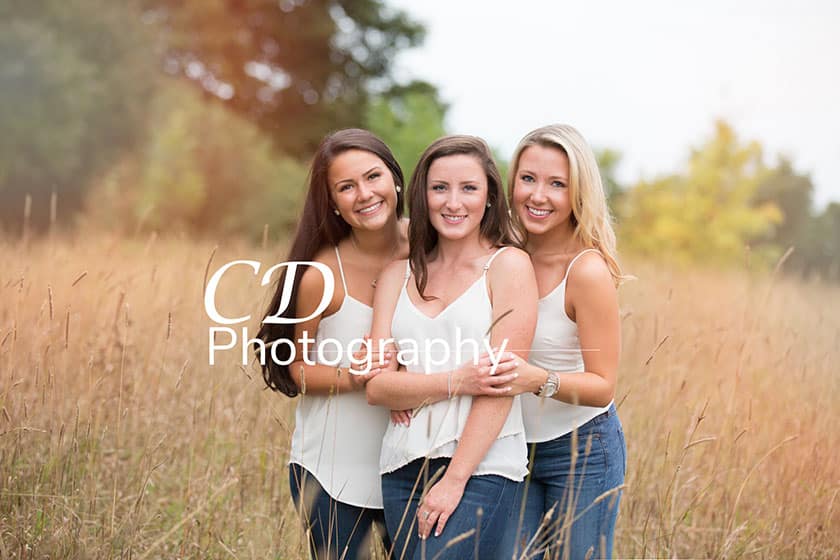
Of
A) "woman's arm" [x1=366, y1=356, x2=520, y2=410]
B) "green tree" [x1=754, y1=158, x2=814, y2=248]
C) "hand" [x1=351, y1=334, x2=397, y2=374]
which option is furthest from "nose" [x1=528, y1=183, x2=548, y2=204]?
"green tree" [x1=754, y1=158, x2=814, y2=248]

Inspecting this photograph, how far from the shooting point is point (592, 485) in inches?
99.3

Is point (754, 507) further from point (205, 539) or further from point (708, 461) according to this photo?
point (205, 539)

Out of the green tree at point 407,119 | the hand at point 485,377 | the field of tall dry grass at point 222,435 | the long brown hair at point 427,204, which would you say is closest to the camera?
the hand at point 485,377

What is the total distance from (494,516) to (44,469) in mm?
1730

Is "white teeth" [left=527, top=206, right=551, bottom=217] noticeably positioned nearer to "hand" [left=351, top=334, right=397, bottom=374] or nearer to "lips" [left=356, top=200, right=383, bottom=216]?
"lips" [left=356, top=200, right=383, bottom=216]

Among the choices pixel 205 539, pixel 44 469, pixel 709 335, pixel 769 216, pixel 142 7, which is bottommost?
pixel 205 539

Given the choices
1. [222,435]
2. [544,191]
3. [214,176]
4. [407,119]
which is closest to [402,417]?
[544,191]

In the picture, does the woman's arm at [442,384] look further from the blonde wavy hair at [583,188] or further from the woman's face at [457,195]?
the blonde wavy hair at [583,188]

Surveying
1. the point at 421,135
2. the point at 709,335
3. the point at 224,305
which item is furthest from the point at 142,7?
the point at 709,335

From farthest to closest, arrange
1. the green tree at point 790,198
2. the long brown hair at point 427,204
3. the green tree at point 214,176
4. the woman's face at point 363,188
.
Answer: the green tree at point 790,198, the green tree at point 214,176, the woman's face at point 363,188, the long brown hair at point 427,204

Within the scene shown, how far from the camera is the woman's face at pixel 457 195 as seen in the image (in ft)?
7.86

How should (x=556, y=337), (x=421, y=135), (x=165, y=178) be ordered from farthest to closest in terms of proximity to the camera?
(x=165, y=178) → (x=421, y=135) → (x=556, y=337)

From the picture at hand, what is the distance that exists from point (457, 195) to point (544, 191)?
30 cm

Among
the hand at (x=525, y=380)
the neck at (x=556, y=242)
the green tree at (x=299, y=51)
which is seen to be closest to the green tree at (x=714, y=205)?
the green tree at (x=299, y=51)
